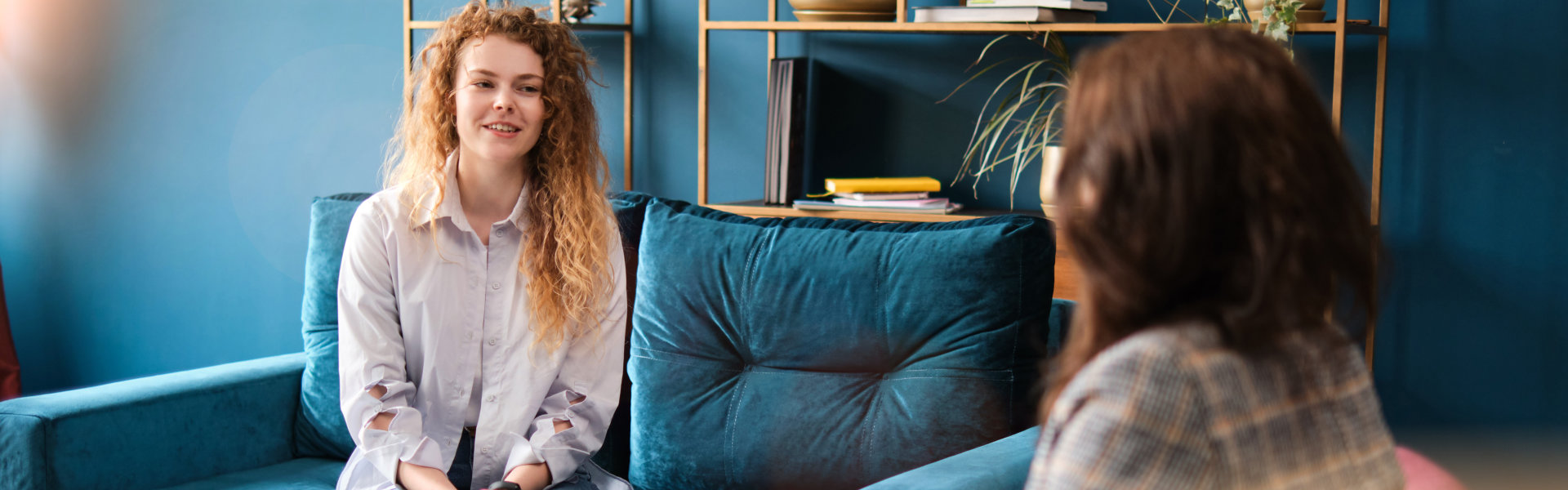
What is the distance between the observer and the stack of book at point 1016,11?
2.09 meters

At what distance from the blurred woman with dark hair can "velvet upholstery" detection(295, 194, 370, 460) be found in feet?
5.24

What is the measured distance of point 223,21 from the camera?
3.13 meters

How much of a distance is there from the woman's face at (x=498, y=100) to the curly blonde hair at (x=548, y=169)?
0.02 meters

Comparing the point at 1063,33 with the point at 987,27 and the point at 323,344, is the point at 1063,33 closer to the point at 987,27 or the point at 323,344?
the point at 987,27

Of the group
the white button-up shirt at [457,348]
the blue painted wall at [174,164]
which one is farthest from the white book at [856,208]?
the blue painted wall at [174,164]

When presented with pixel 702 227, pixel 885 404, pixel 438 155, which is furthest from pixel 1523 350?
pixel 438 155

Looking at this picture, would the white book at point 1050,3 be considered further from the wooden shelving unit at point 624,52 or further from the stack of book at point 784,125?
the wooden shelving unit at point 624,52

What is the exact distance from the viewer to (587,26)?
2580 millimetres

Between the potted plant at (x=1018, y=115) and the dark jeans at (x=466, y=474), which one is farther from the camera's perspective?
the potted plant at (x=1018, y=115)

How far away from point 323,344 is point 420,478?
0.56 m

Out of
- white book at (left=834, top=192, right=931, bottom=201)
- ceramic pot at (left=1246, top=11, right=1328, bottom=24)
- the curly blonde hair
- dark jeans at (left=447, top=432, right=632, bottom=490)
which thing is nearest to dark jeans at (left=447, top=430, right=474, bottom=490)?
dark jeans at (left=447, top=432, right=632, bottom=490)

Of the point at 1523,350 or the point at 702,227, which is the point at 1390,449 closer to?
the point at 702,227

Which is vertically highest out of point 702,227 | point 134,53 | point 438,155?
point 134,53

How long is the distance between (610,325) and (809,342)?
1.09 feet
